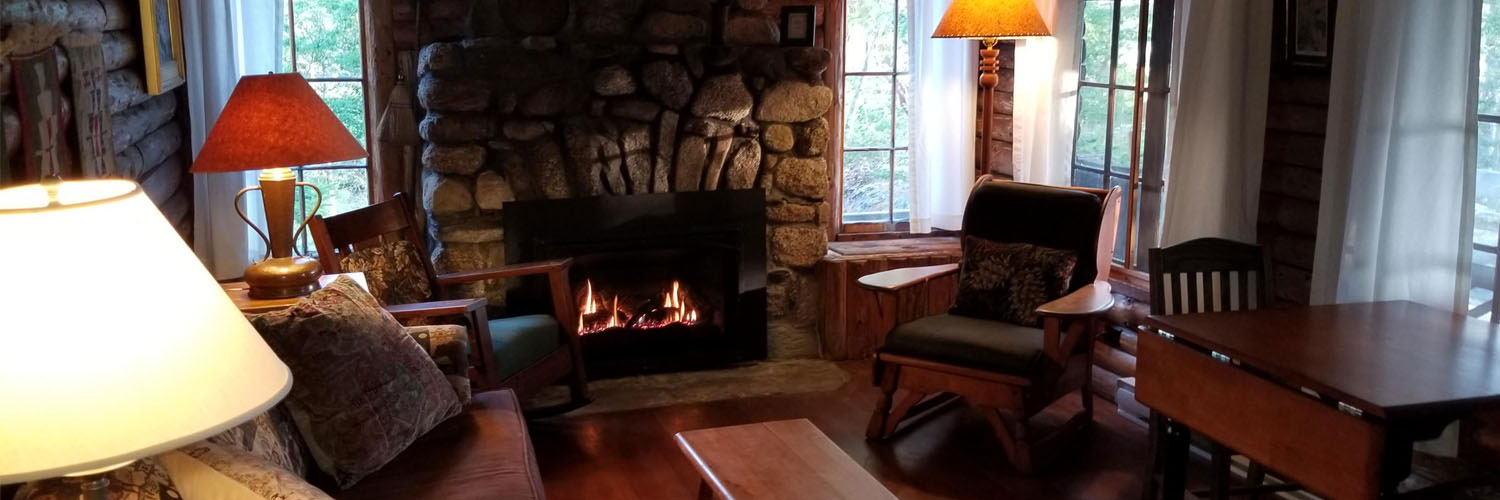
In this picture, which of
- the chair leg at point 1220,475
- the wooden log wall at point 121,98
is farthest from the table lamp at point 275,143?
the chair leg at point 1220,475

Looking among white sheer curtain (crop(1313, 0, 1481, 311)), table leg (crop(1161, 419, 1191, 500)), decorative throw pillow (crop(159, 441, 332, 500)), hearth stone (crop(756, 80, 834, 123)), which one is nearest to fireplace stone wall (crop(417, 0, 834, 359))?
hearth stone (crop(756, 80, 834, 123))

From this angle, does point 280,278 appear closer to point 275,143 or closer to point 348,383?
point 275,143

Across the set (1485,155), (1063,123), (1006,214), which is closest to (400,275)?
(1006,214)

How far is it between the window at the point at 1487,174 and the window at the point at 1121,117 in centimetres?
116

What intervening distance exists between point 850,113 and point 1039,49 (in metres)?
0.84

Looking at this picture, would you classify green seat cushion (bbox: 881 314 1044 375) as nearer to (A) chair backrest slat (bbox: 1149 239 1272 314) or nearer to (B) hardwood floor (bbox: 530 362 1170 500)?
(B) hardwood floor (bbox: 530 362 1170 500)

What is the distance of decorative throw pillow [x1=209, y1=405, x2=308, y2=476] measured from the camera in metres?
2.04

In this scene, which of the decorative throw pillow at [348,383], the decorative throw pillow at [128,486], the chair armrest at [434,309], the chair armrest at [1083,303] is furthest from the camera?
the chair armrest at [1083,303]

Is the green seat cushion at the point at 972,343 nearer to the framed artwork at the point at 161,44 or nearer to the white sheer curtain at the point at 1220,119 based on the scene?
the white sheer curtain at the point at 1220,119

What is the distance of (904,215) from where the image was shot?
5.13 metres

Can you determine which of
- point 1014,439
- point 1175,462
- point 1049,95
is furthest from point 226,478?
point 1049,95

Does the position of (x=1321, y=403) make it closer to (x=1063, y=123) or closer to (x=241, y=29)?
(x=1063, y=123)

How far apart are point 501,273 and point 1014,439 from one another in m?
1.71

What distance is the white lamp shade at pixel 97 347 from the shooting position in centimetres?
115
